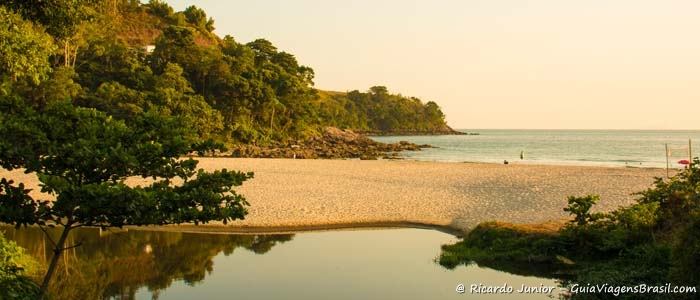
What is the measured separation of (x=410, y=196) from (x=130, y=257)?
550 inches

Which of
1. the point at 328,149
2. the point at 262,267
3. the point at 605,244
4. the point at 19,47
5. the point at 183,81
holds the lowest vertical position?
the point at 262,267

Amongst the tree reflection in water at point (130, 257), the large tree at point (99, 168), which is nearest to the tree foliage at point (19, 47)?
the tree reflection in water at point (130, 257)

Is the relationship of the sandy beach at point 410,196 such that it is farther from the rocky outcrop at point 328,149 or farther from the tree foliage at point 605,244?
the rocky outcrop at point 328,149

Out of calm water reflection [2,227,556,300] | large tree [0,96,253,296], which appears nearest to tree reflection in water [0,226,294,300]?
calm water reflection [2,227,556,300]

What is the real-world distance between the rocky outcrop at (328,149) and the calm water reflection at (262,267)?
123ft

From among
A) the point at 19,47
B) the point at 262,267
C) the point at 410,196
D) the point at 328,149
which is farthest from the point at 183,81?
the point at 19,47

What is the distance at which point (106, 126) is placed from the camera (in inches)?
243

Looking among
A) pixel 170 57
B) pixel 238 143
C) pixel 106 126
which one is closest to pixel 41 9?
pixel 106 126

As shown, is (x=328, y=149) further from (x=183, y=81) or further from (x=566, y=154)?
(x=566, y=154)

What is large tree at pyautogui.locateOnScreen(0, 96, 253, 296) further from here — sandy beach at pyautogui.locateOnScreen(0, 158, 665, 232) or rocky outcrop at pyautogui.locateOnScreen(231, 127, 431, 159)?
rocky outcrop at pyautogui.locateOnScreen(231, 127, 431, 159)

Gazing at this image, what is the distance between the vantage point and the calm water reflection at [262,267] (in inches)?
504

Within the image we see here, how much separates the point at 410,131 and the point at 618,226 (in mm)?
180431

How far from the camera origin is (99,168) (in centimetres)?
576

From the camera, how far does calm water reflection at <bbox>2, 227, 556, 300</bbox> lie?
12797mm
